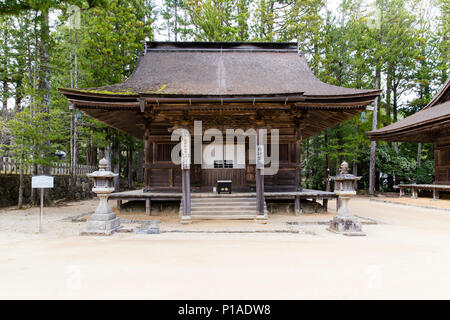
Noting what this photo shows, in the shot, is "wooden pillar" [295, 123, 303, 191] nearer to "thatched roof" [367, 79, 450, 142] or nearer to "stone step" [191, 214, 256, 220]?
"stone step" [191, 214, 256, 220]

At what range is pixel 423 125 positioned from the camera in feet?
44.9

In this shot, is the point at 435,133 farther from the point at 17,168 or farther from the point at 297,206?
the point at 17,168

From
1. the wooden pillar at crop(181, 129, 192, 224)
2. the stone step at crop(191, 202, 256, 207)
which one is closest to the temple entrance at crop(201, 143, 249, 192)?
the stone step at crop(191, 202, 256, 207)

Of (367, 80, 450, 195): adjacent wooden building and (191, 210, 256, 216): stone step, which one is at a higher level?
(367, 80, 450, 195): adjacent wooden building

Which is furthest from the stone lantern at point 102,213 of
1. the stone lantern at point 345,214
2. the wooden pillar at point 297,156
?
the wooden pillar at point 297,156

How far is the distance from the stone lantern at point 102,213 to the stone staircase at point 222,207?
2543mm

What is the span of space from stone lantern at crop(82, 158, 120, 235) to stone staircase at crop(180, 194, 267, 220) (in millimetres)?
2543

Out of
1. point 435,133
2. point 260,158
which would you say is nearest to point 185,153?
point 260,158

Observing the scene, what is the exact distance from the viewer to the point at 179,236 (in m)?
6.57

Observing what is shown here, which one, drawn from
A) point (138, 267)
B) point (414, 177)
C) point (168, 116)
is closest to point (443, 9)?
point (414, 177)

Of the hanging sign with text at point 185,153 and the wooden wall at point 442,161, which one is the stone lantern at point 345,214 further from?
the wooden wall at point 442,161

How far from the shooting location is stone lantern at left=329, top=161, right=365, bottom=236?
22.2ft
